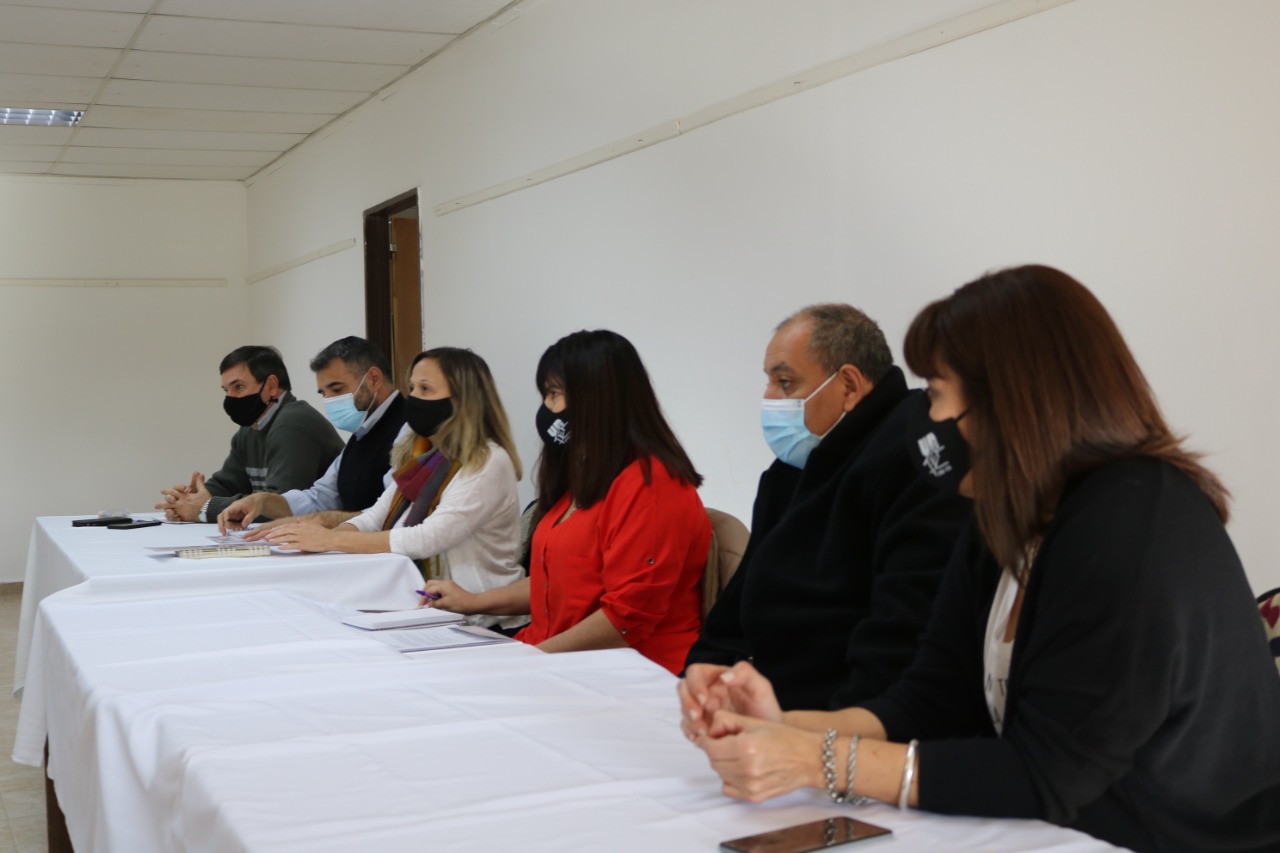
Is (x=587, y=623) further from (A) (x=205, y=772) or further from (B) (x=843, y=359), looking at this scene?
(A) (x=205, y=772)

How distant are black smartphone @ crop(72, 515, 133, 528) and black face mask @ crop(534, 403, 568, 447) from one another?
7.21 ft

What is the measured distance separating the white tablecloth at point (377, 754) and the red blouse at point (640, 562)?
618 millimetres

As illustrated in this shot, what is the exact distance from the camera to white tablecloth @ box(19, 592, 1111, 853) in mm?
1228

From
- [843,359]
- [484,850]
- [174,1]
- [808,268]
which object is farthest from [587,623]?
[174,1]

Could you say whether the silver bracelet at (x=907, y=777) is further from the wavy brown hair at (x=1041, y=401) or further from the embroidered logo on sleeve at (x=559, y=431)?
the embroidered logo on sleeve at (x=559, y=431)

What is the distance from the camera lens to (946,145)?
114 inches

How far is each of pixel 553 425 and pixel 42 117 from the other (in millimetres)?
5240

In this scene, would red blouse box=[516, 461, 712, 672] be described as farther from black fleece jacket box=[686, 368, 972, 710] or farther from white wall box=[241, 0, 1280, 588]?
white wall box=[241, 0, 1280, 588]

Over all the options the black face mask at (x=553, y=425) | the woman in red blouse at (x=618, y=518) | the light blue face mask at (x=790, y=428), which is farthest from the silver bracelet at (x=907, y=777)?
the black face mask at (x=553, y=425)

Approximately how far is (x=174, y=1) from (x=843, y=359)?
367 cm

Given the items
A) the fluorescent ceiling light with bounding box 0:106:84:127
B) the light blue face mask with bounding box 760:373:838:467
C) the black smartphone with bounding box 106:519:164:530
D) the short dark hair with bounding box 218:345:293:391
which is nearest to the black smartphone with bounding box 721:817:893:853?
the light blue face mask with bounding box 760:373:838:467

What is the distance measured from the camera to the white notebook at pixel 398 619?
92.2 inches

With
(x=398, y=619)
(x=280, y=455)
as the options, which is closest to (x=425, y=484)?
(x=398, y=619)

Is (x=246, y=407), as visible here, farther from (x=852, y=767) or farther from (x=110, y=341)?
(x=852, y=767)
